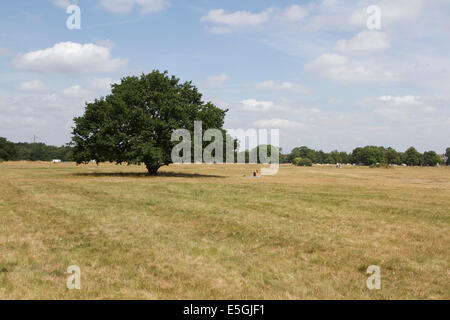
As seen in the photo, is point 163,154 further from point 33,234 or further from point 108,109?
point 33,234

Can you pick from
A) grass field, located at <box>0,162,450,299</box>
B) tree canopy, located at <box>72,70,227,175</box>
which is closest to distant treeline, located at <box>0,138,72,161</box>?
tree canopy, located at <box>72,70,227,175</box>

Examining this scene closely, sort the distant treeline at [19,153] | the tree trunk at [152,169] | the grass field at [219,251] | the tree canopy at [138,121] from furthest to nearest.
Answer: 1. the distant treeline at [19,153]
2. the tree trunk at [152,169]
3. the tree canopy at [138,121]
4. the grass field at [219,251]

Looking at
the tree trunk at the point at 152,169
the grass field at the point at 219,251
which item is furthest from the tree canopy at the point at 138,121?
the grass field at the point at 219,251

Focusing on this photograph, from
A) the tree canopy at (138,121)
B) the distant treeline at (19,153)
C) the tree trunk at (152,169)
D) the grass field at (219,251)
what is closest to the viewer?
the grass field at (219,251)

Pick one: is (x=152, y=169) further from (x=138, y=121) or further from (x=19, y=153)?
(x=19, y=153)

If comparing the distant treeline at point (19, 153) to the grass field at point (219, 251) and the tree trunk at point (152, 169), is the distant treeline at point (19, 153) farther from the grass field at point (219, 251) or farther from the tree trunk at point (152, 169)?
the grass field at point (219, 251)

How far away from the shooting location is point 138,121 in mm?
40062

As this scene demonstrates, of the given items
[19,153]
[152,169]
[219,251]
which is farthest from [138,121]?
[19,153]

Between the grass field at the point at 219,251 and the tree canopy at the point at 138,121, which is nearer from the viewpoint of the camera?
the grass field at the point at 219,251

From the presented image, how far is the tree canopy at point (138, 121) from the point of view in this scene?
39406mm

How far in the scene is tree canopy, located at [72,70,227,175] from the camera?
3941 cm

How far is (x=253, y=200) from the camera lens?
20.5 m

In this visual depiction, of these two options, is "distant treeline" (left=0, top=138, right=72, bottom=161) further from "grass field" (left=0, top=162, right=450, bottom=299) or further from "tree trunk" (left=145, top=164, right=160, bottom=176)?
"grass field" (left=0, top=162, right=450, bottom=299)

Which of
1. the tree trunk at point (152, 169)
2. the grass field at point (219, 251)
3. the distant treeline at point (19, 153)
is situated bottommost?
the grass field at point (219, 251)
